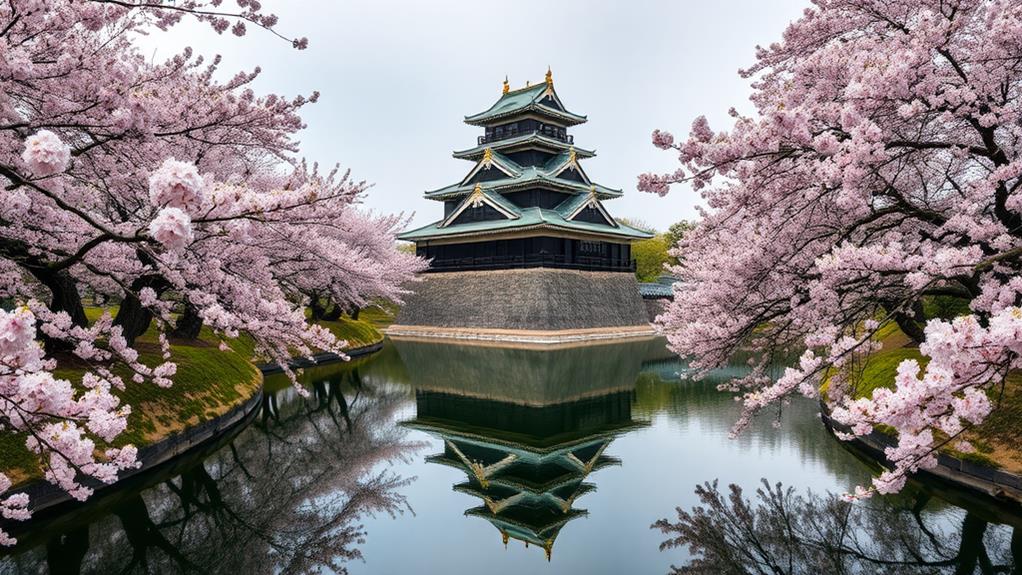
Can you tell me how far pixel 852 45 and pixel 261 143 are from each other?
810 cm

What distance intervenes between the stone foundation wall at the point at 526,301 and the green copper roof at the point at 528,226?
2580 millimetres

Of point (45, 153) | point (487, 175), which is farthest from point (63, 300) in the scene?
point (487, 175)

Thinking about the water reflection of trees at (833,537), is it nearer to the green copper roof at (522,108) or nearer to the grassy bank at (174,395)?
the grassy bank at (174,395)

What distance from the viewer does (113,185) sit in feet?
25.2

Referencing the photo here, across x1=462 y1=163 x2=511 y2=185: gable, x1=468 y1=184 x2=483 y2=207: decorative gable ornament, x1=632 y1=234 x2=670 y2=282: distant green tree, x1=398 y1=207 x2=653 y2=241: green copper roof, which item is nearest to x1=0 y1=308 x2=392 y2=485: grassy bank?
x1=398 y1=207 x2=653 y2=241: green copper roof

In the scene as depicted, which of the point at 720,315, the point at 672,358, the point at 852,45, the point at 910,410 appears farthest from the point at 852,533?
the point at 672,358

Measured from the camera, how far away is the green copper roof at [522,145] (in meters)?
36.4

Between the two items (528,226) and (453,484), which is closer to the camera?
(453,484)

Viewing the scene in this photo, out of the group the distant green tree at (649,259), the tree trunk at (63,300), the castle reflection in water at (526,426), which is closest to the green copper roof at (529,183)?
the castle reflection in water at (526,426)

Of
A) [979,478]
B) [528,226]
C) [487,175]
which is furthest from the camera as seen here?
[487,175]

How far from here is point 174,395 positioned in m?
10.8

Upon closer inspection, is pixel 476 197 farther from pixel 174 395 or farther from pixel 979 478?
pixel 979 478

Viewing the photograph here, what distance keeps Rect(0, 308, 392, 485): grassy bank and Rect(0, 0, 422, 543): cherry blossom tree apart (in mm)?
368

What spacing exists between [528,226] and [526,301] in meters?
4.21
